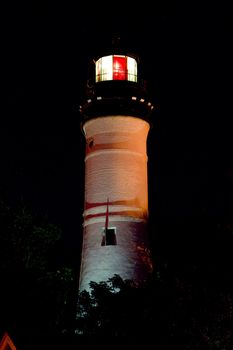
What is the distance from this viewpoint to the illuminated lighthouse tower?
28625 mm

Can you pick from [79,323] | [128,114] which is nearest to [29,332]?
[79,323]

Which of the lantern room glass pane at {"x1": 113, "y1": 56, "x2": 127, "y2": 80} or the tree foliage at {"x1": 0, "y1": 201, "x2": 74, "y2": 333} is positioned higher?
the lantern room glass pane at {"x1": 113, "y1": 56, "x2": 127, "y2": 80}

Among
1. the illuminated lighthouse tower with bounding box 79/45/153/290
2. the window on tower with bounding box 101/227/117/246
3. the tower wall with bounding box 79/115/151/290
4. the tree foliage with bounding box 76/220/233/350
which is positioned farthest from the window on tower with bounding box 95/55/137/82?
the tree foliage with bounding box 76/220/233/350

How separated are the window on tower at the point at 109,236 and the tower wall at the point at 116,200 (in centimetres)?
11

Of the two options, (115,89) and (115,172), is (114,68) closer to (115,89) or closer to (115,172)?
(115,89)

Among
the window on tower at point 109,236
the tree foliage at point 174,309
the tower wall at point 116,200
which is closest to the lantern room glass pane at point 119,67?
the tower wall at point 116,200

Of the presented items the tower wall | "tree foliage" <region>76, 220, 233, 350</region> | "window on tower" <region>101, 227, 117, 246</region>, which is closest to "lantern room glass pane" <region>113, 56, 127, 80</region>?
the tower wall

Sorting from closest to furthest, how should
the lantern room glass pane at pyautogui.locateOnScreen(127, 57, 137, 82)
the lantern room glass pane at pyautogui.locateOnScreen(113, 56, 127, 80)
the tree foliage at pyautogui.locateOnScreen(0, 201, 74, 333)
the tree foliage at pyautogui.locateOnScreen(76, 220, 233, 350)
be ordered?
the tree foliage at pyautogui.locateOnScreen(76, 220, 233, 350) → the tree foliage at pyautogui.locateOnScreen(0, 201, 74, 333) → the lantern room glass pane at pyautogui.locateOnScreen(113, 56, 127, 80) → the lantern room glass pane at pyautogui.locateOnScreen(127, 57, 137, 82)

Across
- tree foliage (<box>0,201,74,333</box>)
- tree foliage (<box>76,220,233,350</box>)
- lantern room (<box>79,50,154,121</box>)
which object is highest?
lantern room (<box>79,50,154,121</box>)

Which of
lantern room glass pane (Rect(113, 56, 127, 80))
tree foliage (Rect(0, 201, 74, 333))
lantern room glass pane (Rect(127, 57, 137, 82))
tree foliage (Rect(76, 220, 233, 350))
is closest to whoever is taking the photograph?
tree foliage (Rect(76, 220, 233, 350))

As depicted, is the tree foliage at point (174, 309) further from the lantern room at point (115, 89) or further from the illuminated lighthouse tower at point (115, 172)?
the lantern room at point (115, 89)

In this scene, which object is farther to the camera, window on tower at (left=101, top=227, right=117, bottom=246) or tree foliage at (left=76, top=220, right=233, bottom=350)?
window on tower at (left=101, top=227, right=117, bottom=246)

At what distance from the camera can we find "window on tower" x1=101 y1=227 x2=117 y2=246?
2869 centimetres

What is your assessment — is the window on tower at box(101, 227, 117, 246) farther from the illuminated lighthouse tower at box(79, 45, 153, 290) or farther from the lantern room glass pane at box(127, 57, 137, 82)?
the lantern room glass pane at box(127, 57, 137, 82)
